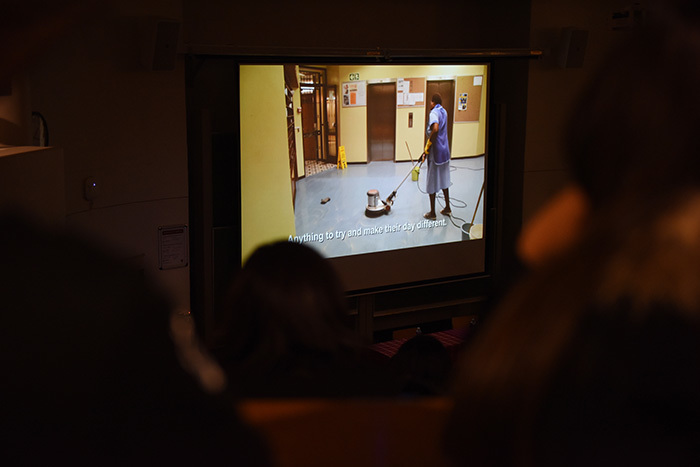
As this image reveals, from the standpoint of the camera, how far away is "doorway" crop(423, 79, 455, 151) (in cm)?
483

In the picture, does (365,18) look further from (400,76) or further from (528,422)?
(528,422)

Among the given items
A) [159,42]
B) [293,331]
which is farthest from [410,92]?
[293,331]

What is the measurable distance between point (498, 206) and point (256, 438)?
4.98 metres

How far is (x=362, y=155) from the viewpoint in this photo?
4711 mm

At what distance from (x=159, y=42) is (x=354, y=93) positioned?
143 centimetres

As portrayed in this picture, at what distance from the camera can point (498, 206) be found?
5133 mm

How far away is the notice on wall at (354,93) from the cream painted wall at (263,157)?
490 mm

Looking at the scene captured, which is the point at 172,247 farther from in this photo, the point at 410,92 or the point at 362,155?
the point at 410,92

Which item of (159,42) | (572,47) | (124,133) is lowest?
(124,133)

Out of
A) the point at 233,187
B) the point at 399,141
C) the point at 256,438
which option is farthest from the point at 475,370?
the point at 399,141

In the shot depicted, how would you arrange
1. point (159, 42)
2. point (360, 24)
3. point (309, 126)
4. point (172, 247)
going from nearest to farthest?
point (159, 42)
point (172, 247)
point (309, 126)
point (360, 24)

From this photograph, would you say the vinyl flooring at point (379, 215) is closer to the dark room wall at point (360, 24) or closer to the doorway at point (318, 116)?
the doorway at point (318, 116)

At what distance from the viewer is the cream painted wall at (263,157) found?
423 cm

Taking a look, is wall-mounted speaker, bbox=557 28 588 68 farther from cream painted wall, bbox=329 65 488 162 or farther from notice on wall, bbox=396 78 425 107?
notice on wall, bbox=396 78 425 107
